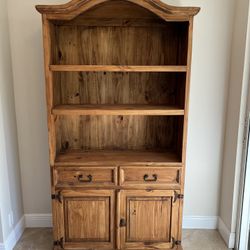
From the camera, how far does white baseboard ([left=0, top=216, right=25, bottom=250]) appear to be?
221 cm

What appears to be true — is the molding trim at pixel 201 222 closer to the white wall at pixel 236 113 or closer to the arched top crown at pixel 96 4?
the white wall at pixel 236 113

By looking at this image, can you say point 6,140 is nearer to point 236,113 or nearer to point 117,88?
point 117,88

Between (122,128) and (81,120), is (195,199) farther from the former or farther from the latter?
(81,120)

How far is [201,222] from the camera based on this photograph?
262 centimetres

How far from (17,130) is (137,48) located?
129 cm

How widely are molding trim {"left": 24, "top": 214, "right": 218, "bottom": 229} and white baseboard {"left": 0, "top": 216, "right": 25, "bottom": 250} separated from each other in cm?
8

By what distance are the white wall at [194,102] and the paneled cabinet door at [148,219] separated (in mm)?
515

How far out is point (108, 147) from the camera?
2391 millimetres

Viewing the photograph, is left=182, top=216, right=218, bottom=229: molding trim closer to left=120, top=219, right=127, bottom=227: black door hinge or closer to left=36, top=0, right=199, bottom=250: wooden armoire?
left=36, top=0, right=199, bottom=250: wooden armoire

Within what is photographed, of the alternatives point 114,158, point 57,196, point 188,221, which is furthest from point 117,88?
point 188,221

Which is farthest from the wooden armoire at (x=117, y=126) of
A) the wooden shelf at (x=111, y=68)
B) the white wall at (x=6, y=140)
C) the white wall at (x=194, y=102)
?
the white wall at (x=6, y=140)

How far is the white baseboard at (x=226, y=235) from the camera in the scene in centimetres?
232

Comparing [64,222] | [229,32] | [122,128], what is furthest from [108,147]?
[229,32]

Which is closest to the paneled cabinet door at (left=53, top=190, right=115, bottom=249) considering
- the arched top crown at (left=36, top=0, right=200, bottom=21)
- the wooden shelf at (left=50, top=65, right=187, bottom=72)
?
the wooden shelf at (left=50, top=65, right=187, bottom=72)
